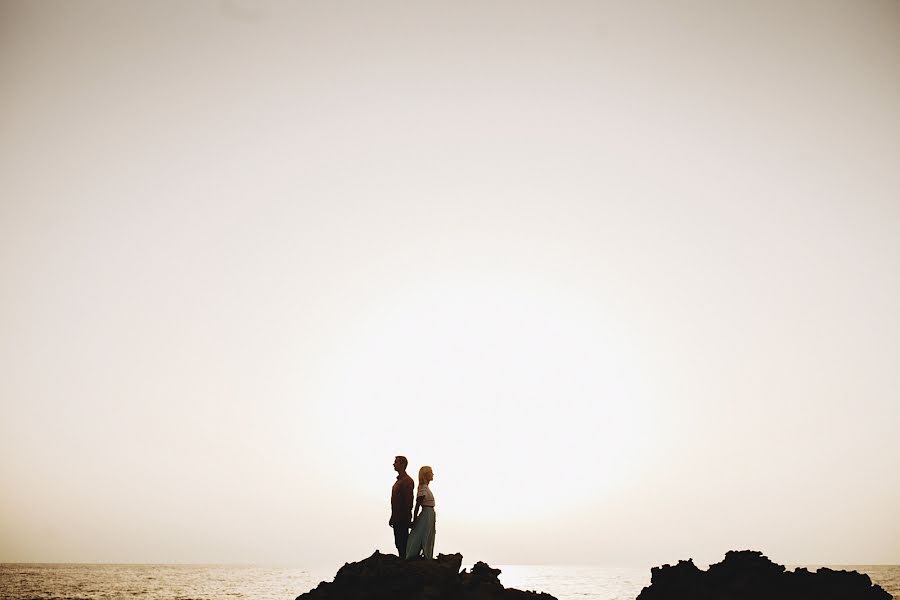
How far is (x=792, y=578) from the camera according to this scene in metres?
16.4

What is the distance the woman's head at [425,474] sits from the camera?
1616 centimetres

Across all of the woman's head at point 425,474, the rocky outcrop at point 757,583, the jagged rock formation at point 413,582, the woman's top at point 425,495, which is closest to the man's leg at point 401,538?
the jagged rock formation at point 413,582

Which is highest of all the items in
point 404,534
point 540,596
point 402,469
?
point 402,469

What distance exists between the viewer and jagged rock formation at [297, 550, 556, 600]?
14781 mm

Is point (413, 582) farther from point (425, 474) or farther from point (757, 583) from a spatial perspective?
point (757, 583)

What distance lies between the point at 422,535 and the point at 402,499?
3.32 feet

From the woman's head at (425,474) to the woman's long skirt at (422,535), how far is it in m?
0.69

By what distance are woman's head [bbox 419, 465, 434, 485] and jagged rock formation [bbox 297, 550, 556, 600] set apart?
1.88 metres

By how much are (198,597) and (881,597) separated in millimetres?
87426

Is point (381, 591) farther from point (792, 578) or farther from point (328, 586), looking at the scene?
point (792, 578)

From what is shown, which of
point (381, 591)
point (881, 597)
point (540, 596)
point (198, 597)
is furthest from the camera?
point (198, 597)

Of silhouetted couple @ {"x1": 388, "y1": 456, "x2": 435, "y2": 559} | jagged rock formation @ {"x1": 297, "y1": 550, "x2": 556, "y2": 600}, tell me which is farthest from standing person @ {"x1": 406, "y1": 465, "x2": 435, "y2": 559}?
jagged rock formation @ {"x1": 297, "y1": 550, "x2": 556, "y2": 600}

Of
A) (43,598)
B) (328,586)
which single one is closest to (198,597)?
(43,598)

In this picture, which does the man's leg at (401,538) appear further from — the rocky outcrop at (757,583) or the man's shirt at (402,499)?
the rocky outcrop at (757,583)
